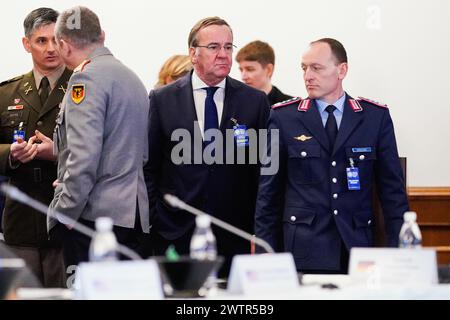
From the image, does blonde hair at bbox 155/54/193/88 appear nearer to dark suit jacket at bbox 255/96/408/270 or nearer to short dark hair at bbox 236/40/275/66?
short dark hair at bbox 236/40/275/66

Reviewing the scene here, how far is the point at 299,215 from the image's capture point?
3852 mm

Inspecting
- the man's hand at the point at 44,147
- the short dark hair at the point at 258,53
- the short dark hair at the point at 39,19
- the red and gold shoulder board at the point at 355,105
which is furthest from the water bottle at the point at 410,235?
the short dark hair at the point at 258,53

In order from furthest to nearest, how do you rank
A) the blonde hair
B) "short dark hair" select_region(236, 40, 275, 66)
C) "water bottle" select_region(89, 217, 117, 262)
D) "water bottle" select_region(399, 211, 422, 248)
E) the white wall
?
the white wall < "short dark hair" select_region(236, 40, 275, 66) < the blonde hair < "water bottle" select_region(399, 211, 422, 248) < "water bottle" select_region(89, 217, 117, 262)

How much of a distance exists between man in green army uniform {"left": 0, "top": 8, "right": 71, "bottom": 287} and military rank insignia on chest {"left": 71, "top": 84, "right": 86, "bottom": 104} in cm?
59

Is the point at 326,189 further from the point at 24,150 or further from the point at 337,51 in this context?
the point at 24,150

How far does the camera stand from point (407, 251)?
2654 mm

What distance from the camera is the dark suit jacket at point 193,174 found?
14.0ft

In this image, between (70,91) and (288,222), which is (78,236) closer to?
(70,91)

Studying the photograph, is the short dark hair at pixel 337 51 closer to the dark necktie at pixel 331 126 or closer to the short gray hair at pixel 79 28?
the dark necktie at pixel 331 126

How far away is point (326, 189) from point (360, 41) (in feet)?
7.82

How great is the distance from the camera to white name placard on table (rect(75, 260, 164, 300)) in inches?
89.2

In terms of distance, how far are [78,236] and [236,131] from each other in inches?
35.4

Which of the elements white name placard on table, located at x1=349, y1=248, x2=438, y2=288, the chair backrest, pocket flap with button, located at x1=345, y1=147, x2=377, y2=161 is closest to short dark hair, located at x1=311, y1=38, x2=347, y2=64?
pocket flap with button, located at x1=345, y1=147, x2=377, y2=161
